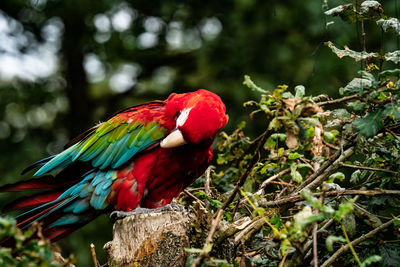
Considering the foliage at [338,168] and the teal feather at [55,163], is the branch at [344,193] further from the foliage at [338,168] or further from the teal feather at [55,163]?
the teal feather at [55,163]

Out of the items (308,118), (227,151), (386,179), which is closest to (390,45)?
(227,151)

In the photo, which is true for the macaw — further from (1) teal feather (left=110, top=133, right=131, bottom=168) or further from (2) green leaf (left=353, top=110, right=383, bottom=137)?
(2) green leaf (left=353, top=110, right=383, bottom=137)

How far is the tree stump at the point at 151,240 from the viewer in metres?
1.99

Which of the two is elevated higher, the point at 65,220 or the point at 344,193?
the point at 344,193

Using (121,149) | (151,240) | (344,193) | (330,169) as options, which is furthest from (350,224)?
(121,149)

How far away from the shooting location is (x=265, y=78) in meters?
5.09

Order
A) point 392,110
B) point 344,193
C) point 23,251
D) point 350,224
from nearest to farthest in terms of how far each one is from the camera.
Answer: point 23,251 < point 392,110 < point 350,224 < point 344,193

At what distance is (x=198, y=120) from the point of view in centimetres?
236

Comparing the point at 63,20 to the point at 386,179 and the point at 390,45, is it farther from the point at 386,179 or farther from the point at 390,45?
the point at 386,179

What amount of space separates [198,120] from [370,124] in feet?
2.89

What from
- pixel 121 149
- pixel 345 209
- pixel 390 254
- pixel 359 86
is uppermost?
pixel 359 86

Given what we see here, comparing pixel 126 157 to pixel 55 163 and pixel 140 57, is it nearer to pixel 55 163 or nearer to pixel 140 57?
pixel 55 163

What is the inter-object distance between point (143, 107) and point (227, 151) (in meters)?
0.61

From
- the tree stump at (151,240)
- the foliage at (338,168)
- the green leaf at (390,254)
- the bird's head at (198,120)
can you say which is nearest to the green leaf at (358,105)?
the foliage at (338,168)
